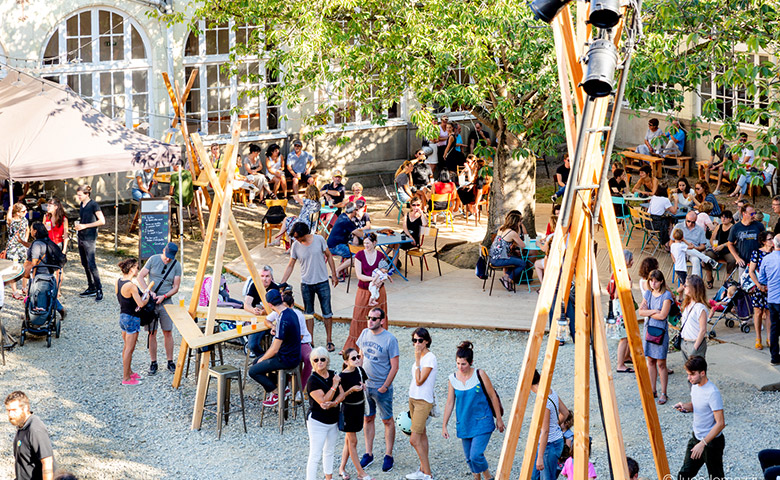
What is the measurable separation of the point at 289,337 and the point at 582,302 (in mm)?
4294

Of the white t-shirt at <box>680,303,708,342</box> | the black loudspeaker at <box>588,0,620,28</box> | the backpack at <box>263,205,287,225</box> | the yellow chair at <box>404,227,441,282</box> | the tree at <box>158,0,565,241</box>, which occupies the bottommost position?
the white t-shirt at <box>680,303,708,342</box>

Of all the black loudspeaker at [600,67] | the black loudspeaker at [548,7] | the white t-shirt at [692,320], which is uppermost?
the black loudspeaker at [548,7]

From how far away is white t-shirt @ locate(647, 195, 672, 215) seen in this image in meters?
14.9

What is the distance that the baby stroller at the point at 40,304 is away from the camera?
12164 millimetres

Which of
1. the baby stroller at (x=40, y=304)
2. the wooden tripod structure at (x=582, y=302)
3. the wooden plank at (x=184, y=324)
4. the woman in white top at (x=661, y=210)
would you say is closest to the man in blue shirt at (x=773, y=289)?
the woman in white top at (x=661, y=210)

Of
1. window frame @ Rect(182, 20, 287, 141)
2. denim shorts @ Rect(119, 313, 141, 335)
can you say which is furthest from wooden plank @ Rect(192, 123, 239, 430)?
window frame @ Rect(182, 20, 287, 141)

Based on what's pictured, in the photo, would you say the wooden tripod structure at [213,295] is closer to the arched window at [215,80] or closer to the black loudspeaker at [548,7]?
the black loudspeaker at [548,7]

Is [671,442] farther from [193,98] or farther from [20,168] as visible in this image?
[193,98]

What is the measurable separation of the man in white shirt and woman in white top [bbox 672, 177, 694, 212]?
24.6 feet

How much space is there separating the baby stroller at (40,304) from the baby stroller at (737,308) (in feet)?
26.1

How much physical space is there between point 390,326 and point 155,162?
14.3ft

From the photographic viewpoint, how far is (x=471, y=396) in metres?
8.05

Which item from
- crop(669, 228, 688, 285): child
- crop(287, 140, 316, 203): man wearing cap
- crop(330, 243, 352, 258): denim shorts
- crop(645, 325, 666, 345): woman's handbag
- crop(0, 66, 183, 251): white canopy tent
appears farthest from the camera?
crop(287, 140, 316, 203): man wearing cap

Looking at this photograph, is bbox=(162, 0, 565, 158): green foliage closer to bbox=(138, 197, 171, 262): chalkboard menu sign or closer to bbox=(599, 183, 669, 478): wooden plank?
bbox=(138, 197, 171, 262): chalkboard menu sign
